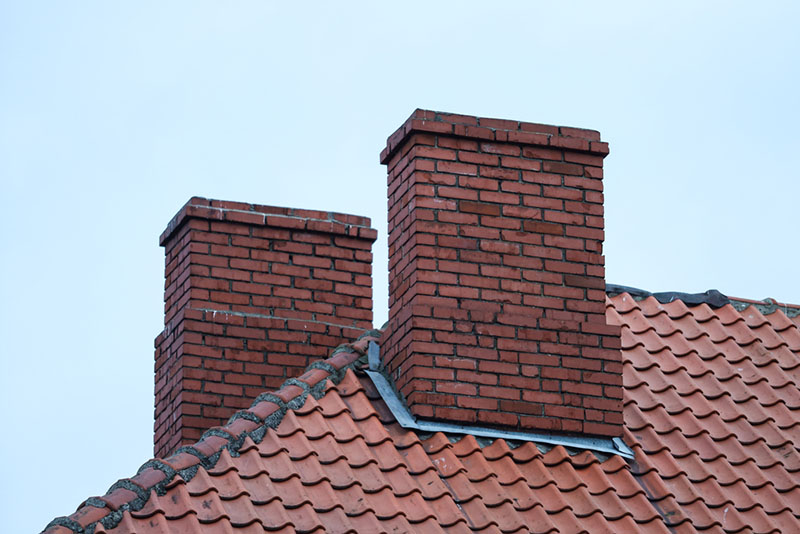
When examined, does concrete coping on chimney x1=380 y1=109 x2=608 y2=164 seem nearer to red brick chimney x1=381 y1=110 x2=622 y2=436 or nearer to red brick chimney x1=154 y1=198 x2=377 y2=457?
red brick chimney x1=381 y1=110 x2=622 y2=436

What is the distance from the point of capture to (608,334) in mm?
9125

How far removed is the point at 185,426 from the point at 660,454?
321cm

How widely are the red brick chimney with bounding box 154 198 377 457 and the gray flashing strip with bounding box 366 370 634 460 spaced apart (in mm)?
1520

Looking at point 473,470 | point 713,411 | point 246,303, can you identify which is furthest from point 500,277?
point 246,303

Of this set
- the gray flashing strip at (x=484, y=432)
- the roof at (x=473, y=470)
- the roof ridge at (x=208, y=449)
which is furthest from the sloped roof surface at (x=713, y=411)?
the roof ridge at (x=208, y=449)

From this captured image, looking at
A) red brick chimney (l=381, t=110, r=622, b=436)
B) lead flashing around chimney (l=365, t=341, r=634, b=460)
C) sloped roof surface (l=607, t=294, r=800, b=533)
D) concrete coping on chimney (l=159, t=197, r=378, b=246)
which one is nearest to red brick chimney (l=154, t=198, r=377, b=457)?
concrete coping on chimney (l=159, t=197, r=378, b=246)

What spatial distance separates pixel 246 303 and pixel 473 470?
2.73 metres

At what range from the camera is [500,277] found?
8.97 meters

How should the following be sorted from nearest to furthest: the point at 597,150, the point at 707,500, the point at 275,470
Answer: the point at 275,470 < the point at 707,500 < the point at 597,150

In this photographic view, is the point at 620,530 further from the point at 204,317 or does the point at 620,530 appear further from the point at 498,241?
the point at 204,317

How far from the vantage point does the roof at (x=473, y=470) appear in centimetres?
761

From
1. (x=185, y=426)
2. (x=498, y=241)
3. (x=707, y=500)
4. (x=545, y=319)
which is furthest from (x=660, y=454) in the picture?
(x=185, y=426)

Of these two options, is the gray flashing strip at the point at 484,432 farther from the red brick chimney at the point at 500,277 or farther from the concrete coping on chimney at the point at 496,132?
the concrete coping on chimney at the point at 496,132

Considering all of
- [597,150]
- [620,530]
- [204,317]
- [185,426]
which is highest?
[597,150]
